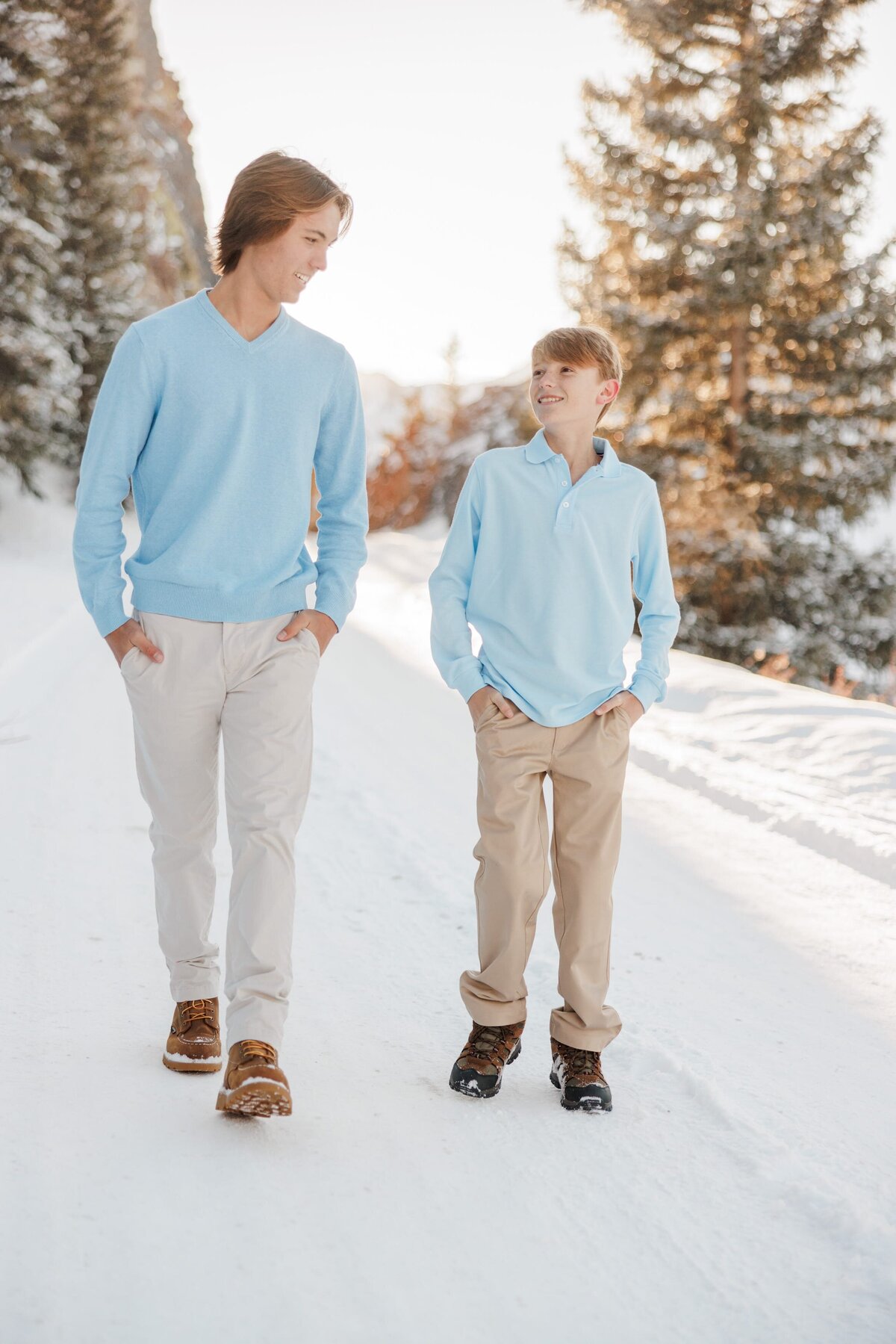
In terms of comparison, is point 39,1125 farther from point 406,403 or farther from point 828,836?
point 406,403

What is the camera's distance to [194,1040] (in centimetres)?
282

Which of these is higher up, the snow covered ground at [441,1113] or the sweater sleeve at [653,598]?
the sweater sleeve at [653,598]

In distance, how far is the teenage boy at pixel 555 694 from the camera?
2.83m

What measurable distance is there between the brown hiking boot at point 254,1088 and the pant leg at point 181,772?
15.2 inches

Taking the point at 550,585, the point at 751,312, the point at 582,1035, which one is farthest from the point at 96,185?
the point at 582,1035

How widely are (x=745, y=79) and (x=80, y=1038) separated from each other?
13.9 metres

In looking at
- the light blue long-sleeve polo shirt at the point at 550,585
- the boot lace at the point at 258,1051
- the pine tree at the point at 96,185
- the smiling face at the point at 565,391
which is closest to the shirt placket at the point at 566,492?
the light blue long-sleeve polo shirt at the point at 550,585

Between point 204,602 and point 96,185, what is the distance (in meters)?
Result: 20.5

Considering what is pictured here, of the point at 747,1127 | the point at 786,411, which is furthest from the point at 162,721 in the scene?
the point at 786,411

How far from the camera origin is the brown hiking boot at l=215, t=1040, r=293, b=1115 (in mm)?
2457

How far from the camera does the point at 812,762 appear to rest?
6637 millimetres

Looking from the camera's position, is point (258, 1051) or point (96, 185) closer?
point (258, 1051)

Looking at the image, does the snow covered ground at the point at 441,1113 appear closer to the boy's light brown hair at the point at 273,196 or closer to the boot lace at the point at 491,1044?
the boot lace at the point at 491,1044

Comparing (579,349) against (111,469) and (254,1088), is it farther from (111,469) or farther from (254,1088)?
(254,1088)
